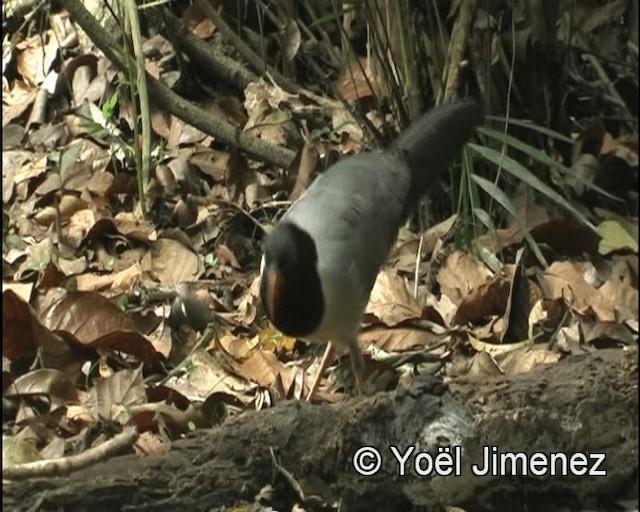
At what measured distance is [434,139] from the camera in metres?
3.62

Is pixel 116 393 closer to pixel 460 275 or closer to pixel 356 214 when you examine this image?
pixel 356 214

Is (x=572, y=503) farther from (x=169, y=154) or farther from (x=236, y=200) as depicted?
(x=169, y=154)

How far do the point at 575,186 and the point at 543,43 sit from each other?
0.46m

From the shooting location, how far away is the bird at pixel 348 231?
3.07 m

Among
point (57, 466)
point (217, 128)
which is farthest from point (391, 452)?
point (217, 128)

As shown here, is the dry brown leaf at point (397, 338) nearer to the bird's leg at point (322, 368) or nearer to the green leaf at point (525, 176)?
the bird's leg at point (322, 368)

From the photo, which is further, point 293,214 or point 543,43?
point 543,43

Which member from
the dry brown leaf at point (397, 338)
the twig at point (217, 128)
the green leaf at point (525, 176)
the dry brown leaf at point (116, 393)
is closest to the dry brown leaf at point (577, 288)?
the green leaf at point (525, 176)

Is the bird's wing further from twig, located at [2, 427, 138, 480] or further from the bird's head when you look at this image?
twig, located at [2, 427, 138, 480]

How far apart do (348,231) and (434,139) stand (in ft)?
1.74

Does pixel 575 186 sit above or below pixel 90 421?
above

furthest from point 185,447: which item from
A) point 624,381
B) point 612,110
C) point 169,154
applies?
point 169,154

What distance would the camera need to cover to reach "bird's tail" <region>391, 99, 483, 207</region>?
3605 mm

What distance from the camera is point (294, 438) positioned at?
8.08 feet
